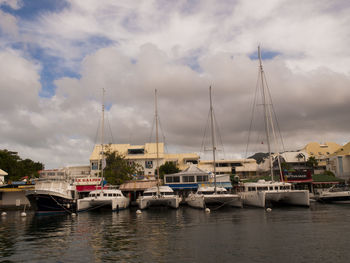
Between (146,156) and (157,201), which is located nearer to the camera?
(157,201)

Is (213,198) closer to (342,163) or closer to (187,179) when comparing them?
(187,179)

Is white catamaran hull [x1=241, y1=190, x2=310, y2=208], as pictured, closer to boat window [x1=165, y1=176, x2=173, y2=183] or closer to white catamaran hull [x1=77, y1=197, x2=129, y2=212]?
white catamaran hull [x1=77, y1=197, x2=129, y2=212]

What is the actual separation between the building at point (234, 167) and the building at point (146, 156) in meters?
3.73

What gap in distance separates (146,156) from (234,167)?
24704mm

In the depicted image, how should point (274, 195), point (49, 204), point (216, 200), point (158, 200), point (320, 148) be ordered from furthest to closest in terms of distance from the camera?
point (320, 148) → point (158, 200) → point (216, 200) → point (274, 195) → point (49, 204)

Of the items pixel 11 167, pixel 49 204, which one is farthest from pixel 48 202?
pixel 11 167

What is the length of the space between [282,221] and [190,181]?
32.5 meters

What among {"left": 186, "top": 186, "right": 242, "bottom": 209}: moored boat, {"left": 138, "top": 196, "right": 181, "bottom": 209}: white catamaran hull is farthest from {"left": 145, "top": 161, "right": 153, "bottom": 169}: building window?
{"left": 138, "top": 196, "right": 181, "bottom": 209}: white catamaran hull

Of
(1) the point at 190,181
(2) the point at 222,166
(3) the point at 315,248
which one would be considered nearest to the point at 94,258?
(3) the point at 315,248

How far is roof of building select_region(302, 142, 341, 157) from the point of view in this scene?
104688mm

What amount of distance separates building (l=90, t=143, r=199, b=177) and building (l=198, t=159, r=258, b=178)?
12.2 ft

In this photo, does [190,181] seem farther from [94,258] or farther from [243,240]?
[94,258]

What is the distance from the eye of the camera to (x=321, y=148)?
10631cm

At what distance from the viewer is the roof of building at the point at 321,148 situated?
104688mm
